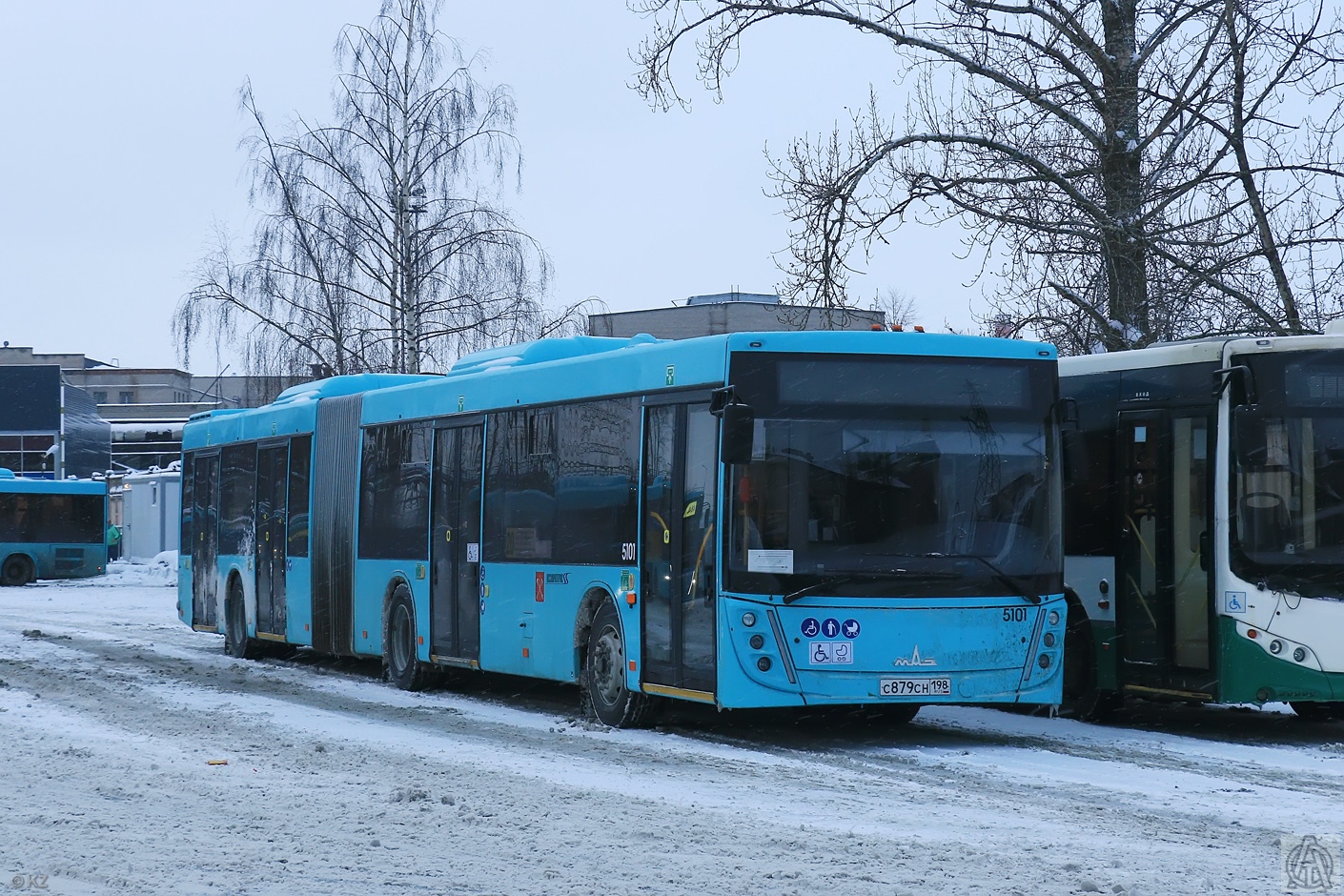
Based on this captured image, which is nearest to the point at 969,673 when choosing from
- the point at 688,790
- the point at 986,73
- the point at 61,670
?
the point at 688,790

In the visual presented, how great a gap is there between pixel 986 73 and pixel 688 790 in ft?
40.6

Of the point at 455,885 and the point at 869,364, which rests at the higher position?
the point at 869,364

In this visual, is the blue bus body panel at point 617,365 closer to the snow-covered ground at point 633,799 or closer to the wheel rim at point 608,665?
the wheel rim at point 608,665

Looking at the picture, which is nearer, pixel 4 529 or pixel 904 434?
pixel 904 434

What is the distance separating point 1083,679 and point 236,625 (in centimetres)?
1237

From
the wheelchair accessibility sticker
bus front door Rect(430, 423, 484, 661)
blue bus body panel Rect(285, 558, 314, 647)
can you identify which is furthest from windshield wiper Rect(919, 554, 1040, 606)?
blue bus body panel Rect(285, 558, 314, 647)

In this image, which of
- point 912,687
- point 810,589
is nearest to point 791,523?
point 810,589

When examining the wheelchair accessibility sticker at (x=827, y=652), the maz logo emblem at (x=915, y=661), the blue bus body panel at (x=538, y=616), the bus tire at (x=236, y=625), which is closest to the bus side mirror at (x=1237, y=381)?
the maz logo emblem at (x=915, y=661)

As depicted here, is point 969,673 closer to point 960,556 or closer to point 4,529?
point 960,556

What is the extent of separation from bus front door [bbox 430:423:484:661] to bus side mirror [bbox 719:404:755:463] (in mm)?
4747

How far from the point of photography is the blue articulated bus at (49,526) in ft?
156

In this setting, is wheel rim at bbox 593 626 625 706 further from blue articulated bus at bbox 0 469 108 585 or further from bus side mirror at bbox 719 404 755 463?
blue articulated bus at bbox 0 469 108 585

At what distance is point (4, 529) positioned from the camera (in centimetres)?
4741

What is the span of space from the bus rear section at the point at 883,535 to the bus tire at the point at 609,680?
59.8 inches
